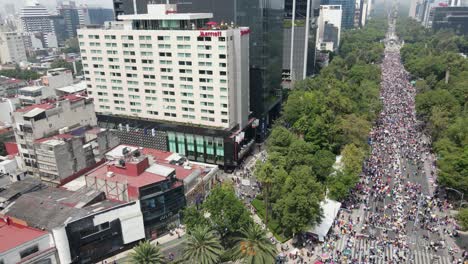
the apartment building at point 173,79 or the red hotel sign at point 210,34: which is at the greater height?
the red hotel sign at point 210,34

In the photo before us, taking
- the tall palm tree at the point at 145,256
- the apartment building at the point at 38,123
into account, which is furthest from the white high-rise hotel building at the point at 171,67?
the tall palm tree at the point at 145,256

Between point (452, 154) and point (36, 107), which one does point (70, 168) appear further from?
point (452, 154)

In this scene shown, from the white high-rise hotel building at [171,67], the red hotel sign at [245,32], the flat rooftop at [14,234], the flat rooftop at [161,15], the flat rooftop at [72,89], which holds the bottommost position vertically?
the flat rooftop at [14,234]

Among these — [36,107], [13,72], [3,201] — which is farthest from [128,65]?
[13,72]

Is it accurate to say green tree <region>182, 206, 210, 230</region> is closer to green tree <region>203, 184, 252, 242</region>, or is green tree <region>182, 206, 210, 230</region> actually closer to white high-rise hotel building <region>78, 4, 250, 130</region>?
green tree <region>203, 184, 252, 242</region>

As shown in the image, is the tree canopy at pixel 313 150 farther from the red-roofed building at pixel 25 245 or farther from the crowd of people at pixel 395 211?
the red-roofed building at pixel 25 245

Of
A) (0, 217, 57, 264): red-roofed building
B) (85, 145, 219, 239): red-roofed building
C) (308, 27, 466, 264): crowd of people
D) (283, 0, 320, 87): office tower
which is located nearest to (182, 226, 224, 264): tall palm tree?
(85, 145, 219, 239): red-roofed building

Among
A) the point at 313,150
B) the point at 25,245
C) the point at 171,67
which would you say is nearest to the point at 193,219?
the point at 25,245
